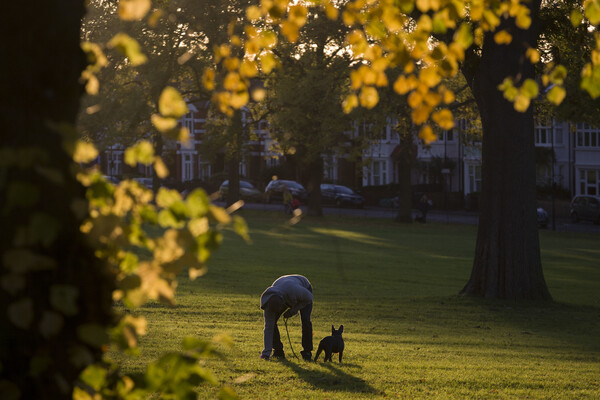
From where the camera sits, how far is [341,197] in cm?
6762

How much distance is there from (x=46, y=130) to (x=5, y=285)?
1.86 ft

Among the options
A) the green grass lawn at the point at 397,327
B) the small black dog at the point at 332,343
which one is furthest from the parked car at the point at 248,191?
the small black dog at the point at 332,343

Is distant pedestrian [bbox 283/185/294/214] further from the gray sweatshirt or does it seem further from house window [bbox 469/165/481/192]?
the gray sweatshirt

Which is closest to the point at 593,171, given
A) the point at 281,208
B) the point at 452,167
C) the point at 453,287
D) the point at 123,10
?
the point at 452,167

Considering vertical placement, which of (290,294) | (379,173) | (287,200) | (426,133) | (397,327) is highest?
(379,173)

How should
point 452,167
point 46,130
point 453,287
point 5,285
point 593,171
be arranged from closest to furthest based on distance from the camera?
point 5,285, point 46,130, point 453,287, point 593,171, point 452,167

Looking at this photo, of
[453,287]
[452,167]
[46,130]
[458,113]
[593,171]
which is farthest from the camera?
[452,167]

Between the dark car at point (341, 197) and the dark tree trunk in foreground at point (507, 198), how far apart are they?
154 ft

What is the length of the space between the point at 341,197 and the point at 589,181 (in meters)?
17.4

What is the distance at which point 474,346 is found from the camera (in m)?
14.5

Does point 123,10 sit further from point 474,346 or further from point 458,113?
point 458,113

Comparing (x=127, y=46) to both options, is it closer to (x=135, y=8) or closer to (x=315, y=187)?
(x=135, y=8)

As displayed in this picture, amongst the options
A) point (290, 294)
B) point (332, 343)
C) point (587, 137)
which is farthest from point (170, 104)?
point (587, 137)

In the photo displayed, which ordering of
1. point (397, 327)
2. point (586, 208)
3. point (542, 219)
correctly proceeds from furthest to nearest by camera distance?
point (586, 208)
point (542, 219)
point (397, 327)
